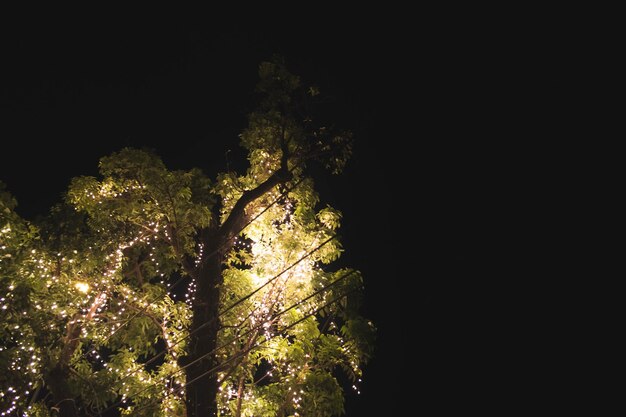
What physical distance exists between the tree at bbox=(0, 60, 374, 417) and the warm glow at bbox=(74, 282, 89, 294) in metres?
0.04

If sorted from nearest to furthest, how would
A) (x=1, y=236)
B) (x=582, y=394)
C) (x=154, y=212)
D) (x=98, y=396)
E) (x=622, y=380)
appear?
1. (x=1, y=236)
2. (x=98, y=396)
3. (x=154, y=212)
4. (x=622, y=380)
5. (x=582, y=394)

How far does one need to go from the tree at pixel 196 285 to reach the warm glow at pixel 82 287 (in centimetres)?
4

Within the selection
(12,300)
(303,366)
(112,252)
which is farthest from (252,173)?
(12,300)

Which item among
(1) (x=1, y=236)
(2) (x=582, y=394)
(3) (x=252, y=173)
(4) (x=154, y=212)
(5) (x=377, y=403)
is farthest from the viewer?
(5) (x=377, y=403)

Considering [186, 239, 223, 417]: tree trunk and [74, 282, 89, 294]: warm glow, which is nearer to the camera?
[186, 239, 223, 417]: tree trunk

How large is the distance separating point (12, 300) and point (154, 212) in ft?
6.04

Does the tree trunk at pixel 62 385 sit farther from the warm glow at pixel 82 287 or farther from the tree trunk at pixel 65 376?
the warm glow at pixel 82 287

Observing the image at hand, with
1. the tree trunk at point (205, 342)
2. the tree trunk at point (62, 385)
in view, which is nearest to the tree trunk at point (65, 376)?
the tree trunk at point (62, 385)

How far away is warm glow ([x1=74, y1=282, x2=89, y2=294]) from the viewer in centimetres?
532

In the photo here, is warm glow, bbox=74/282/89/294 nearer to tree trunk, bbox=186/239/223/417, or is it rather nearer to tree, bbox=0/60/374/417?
tree, bbox=0/60/374/417

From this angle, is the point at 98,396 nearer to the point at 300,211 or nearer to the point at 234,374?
the point at 234,374

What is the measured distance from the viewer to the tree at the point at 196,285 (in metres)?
4.92

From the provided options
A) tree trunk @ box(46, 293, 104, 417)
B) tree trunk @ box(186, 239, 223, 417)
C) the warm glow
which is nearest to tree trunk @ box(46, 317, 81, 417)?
tree trunk @ box(46, 293, 104, 417)

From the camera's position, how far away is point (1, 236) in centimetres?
427
